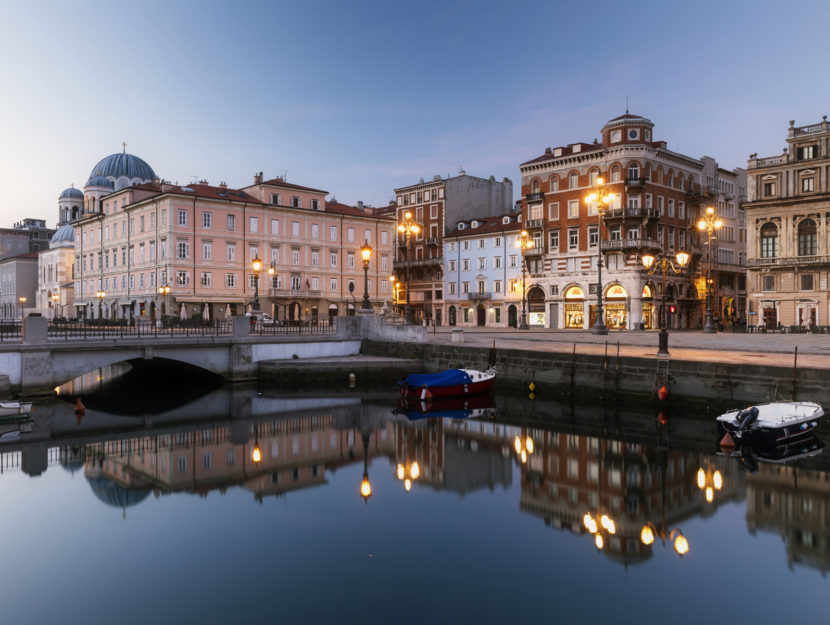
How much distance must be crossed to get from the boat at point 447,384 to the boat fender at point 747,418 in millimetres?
12984

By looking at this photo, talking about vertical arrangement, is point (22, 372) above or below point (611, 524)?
above

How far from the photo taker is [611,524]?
13703mm

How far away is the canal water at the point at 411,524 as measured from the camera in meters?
10.1

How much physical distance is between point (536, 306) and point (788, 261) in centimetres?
2430

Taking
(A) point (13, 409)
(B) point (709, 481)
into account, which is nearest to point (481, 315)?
(A) point (13, 409)

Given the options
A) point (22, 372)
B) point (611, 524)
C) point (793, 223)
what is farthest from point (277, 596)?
point (793, 223)

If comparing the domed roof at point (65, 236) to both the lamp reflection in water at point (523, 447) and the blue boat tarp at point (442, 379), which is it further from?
the lamp reflection in water at point (523, 447)

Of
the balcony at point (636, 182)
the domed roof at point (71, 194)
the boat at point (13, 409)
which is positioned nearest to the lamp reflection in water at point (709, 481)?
the boat at point (13, 409)

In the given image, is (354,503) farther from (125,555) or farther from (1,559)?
(1,559)

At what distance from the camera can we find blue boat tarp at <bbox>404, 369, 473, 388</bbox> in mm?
29550

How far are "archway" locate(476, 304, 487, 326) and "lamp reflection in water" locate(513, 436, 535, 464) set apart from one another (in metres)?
51.5

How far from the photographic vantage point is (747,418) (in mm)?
19234

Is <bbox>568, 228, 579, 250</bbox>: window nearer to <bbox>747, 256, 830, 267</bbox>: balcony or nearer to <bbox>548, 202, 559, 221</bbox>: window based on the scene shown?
<bbox>548, 202, 559, 221</bbox>: window

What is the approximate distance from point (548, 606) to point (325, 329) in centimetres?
3351
